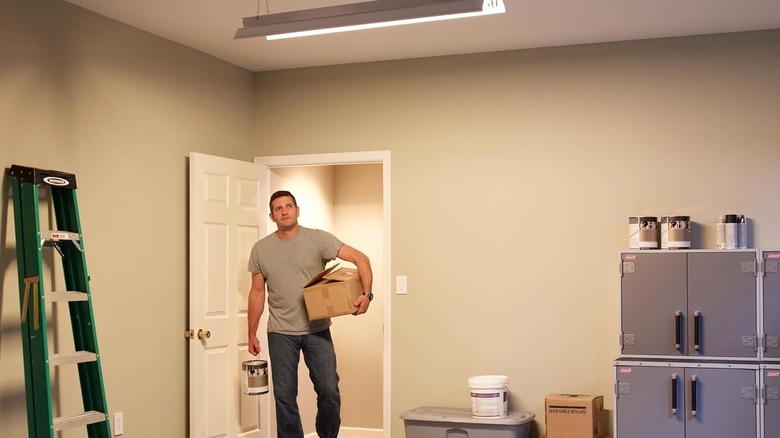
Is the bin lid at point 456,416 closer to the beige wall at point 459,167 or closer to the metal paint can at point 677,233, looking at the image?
the beige wall at point 459,167

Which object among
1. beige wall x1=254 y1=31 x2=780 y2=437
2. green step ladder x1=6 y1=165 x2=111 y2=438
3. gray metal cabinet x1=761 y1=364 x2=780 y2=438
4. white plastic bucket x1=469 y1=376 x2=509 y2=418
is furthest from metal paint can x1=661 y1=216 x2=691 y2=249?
green step ladder x1=6 y1=165 x2=111 y2=438

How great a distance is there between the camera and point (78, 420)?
438 centimetres

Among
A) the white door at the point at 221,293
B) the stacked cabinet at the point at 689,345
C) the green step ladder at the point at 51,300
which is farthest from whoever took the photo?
the white door at the point at 221,293

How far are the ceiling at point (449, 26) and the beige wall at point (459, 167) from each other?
130mm

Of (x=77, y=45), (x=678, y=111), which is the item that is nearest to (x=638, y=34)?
(x=678, y=111)

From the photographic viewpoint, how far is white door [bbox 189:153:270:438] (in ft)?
18.6

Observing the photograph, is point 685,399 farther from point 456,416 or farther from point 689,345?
point 456,416

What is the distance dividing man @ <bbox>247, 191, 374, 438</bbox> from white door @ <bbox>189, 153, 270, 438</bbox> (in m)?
0.37

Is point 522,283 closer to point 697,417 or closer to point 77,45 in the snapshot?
point 697,417

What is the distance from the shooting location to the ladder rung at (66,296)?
4340mm

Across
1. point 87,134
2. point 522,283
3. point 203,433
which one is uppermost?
point 87,134

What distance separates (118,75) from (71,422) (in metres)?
1.99

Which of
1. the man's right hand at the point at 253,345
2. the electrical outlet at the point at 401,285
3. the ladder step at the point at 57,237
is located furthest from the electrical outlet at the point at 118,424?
the electrical outlet at the point at 401,285

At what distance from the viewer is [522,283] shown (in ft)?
19.3
